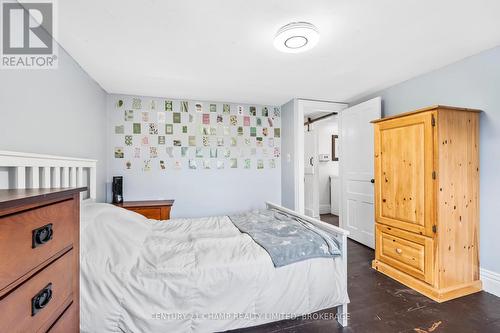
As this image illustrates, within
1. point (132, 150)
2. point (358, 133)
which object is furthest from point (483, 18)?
point (132, 150)

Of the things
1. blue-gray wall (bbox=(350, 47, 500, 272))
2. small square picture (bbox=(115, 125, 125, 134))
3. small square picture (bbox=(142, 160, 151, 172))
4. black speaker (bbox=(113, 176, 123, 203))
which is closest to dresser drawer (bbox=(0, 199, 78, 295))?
black speaker (bbox=(113, 176, 123, 203))

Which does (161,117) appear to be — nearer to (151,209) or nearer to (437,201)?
(151,209)

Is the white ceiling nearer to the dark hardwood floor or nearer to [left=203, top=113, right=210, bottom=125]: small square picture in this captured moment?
[left=203, top=113, right=210, bottom=125]: small square picture

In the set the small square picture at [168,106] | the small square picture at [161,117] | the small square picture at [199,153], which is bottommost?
the small square picture at [199,153]

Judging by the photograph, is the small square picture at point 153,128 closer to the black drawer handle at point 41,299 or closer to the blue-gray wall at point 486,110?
the black drawer handle at point 41,299

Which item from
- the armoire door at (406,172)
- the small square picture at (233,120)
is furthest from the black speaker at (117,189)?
the armoire door at (406,172)

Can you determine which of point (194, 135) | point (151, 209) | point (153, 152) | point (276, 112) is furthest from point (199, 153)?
point (276, 112)

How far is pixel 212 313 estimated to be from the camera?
4.90ft

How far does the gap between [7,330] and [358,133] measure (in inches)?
146

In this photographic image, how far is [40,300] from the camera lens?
77 centimetres

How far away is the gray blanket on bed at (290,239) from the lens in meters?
1.67

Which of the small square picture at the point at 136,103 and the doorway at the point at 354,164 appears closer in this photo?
the doorway at the point at 354,164

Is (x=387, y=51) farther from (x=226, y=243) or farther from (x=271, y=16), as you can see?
(x=226, y=243)

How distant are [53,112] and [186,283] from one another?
1.70 metres
